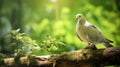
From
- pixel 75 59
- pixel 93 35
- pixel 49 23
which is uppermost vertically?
pixel 49 23

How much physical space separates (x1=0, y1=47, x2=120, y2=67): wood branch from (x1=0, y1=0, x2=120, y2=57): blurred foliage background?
53 millimetres

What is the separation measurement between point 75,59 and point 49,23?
35 centimetres

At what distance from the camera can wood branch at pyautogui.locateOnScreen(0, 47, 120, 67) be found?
163cm

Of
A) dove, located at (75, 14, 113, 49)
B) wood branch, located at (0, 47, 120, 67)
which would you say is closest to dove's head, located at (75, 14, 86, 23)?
dove, located at (75, 14, 113, 49)

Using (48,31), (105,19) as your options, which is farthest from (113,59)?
(48,31)

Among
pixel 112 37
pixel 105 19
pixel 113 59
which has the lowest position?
pixel 113 59

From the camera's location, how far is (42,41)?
1.78m

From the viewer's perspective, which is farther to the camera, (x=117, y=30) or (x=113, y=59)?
(x=117, y=30)

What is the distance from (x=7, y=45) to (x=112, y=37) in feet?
2.66

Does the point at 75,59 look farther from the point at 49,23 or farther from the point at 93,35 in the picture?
the point at 49,23

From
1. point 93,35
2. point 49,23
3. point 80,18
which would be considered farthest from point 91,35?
point 49,23

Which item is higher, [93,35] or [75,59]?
[93,35]

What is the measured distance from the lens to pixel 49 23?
180 cm

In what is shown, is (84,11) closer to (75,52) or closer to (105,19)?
(105,19)
